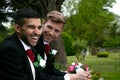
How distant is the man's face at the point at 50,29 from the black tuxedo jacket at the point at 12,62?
3.25 ft

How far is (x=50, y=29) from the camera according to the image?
4156 millimetres

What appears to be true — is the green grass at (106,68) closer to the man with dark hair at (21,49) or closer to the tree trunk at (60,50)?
the tree trunk at (60,50)

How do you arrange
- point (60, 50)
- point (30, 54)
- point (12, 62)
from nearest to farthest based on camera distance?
point (12, 62)
point (30, 54)
point (60, 50)

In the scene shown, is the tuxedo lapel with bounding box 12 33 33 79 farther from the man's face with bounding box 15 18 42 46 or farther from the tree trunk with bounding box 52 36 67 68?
the tree trunk with bounding box 52 36 67 68

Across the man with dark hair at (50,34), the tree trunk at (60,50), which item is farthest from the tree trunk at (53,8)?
the man with dark hair at (50,34)

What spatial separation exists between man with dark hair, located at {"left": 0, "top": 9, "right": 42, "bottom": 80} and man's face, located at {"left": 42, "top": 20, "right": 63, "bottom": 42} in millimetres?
828

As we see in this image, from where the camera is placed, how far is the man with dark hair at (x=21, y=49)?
10.1ft

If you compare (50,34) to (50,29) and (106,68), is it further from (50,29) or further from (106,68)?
(106,68)

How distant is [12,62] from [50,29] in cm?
114

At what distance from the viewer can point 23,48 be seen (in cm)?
322

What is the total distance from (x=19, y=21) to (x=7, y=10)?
12671mm

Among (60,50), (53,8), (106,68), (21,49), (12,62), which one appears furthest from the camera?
(106,68)

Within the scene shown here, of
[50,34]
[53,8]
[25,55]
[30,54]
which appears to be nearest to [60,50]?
[53,8]

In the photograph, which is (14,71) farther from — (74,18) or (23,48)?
(74,18)
